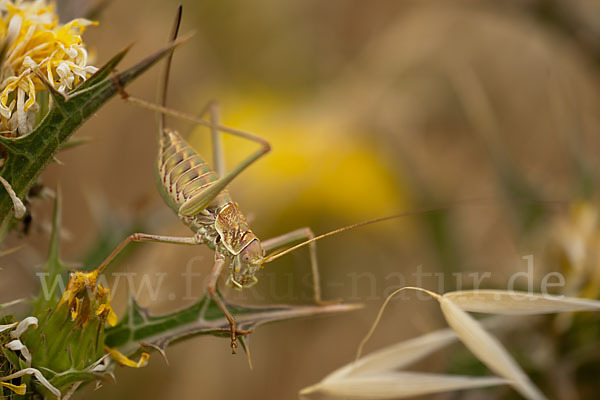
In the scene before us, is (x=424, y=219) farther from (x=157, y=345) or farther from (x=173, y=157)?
(x=157, y=345)

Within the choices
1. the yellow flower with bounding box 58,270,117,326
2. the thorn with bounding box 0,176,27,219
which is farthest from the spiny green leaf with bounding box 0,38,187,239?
the yellow flower with bounding box 58,270,117,326

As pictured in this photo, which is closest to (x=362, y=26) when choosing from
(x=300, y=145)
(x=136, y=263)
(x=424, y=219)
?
(x=300, y=145)

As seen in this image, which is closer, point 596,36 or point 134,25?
point 596,36

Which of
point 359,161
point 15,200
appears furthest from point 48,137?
point 359,161

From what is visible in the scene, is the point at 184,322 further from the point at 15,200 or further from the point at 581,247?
the point at 581,247

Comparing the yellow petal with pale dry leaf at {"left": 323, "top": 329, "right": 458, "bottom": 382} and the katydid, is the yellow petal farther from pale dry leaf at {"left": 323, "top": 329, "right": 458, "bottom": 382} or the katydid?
pale dry leaf at {"left": 323, "top": 329, "right": 458, "bottom": 382}

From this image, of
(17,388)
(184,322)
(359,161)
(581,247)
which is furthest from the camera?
(359,161)
